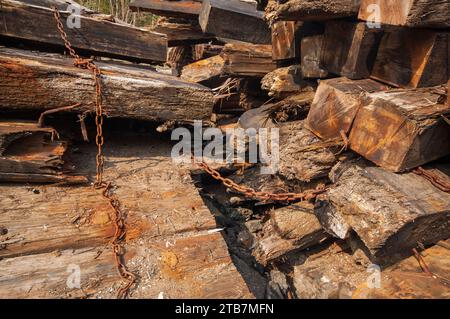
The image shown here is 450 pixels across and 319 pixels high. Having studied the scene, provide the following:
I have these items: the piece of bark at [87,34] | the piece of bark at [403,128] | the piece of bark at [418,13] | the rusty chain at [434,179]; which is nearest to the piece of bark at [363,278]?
the rusty chain at [434,179]

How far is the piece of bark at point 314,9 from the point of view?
3.10m

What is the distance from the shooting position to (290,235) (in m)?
3.27

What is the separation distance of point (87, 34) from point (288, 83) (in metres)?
2.28

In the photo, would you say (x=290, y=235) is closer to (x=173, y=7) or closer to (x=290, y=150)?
(x=290, y=150)

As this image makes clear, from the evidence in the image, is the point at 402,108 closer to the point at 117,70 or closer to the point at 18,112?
the point at 117,70

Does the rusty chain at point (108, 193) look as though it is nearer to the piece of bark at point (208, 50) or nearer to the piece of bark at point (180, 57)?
the piece of bark at point (208, 50)

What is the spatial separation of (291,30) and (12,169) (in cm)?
325

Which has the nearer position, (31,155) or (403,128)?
(403,128)

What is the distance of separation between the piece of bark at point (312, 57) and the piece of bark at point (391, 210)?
147 centimetres

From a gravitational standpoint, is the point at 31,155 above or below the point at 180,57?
below

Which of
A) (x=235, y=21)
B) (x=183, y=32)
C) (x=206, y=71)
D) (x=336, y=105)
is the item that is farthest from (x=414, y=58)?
(x=183, y=32)

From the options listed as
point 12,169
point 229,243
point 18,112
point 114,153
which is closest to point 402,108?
point 229,243

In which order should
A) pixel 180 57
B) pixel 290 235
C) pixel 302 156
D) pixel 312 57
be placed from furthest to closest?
pixel 180 57 < pixel 312 57 < pixel 302 156 < pixel 290 235
